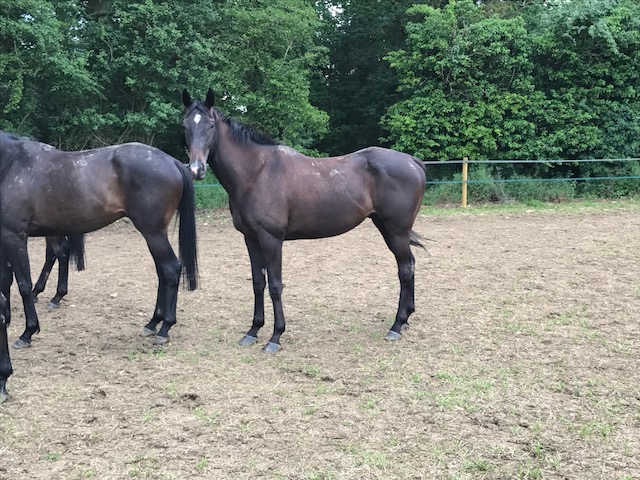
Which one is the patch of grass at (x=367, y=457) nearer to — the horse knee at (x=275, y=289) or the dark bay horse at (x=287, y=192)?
the dark bay horse at (x=287, y=192)

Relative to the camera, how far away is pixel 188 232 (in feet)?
14.9

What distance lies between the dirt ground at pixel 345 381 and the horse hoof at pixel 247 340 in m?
0.08

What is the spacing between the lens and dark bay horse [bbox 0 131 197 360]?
163 inches

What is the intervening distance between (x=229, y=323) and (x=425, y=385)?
2119 millimetres

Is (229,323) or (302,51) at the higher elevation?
(302,51)

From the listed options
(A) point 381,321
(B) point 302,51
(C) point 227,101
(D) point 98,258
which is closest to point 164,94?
(C) point 227,101

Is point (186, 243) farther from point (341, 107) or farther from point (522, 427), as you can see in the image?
point (341, 107)

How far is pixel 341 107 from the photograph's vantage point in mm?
17047

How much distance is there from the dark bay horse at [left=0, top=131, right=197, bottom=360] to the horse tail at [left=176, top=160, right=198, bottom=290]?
3.1 inches

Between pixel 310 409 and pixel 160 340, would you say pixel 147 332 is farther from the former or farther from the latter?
pixel 310 409

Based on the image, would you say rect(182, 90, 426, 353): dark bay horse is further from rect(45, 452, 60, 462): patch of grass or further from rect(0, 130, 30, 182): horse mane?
rect(45, 452, 60, 462): patch of grass

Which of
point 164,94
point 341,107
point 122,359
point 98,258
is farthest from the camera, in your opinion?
point 341,107

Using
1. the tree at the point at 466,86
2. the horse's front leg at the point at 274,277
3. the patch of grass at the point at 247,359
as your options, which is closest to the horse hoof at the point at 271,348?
the horse's front leg at the point at 274,277

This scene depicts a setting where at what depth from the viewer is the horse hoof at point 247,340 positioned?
14.1ft
